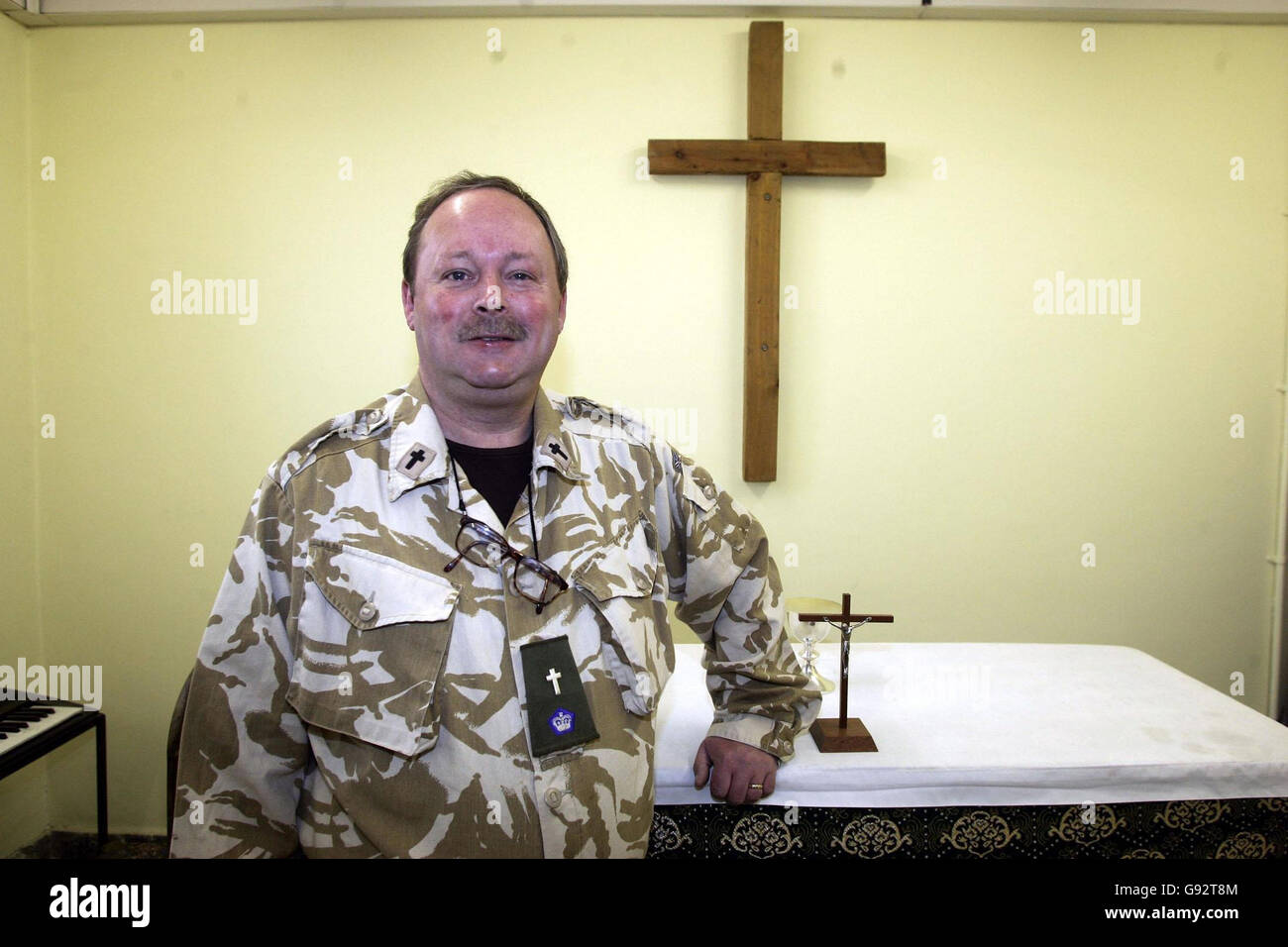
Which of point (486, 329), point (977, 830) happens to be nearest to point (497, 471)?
point (486, 329)

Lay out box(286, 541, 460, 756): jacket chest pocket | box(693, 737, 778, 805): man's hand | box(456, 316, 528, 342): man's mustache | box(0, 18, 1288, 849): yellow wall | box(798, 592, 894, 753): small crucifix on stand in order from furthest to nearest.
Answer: box(0, 18, 1288, 849): yellow wall < box(798, 592, 894, 753): small crucifix on stand < box(693, 737, 778, 805): man's hand < box(456, 316, 528, 342): man's mustache < box(286, 541, 460, 756): jacket chest pocket

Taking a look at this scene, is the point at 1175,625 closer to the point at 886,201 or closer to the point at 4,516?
the point at 886,201

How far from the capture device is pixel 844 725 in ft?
4.91

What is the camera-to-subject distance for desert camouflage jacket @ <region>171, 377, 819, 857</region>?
1.07 m

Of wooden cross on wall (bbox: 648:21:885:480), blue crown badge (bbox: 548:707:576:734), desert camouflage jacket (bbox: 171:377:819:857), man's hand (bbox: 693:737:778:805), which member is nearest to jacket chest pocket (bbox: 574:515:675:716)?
desert camouflage jacket (bbox: 171:377:819:857)

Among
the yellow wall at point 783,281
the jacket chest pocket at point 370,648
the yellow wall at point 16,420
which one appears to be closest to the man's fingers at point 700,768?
the jacket chest pocket at point 370,648

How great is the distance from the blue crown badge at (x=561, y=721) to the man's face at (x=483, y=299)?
20.5 inches

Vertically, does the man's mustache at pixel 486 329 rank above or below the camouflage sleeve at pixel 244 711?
above

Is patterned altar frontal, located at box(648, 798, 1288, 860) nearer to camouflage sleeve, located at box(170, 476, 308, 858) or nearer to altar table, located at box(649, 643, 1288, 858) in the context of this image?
altar table, located at box(649, 643, 1288, 858)

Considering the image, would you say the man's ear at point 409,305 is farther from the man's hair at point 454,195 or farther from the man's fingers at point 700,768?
the man's fingers at point 700,768

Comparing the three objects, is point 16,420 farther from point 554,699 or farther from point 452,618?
point 554,699

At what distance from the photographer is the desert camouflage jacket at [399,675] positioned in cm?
107

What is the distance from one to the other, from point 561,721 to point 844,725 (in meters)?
0.68
